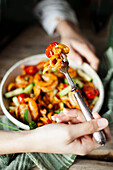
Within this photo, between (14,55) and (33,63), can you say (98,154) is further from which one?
(14,55)

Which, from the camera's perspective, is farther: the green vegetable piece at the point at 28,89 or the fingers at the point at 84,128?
the green vegetable piece at the point at 28,89

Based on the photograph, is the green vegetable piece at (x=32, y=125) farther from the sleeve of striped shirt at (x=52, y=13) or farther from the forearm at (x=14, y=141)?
the sleeve of striped shirt at (x=52, y=13)

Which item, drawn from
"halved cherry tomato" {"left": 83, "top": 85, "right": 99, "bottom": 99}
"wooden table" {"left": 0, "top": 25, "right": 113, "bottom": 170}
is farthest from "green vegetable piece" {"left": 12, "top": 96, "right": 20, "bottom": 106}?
"halved cherry tomato" {"left": 83, "top": 85, "right": 99, "bottom": 99}

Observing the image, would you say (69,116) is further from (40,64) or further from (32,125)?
(40,64)

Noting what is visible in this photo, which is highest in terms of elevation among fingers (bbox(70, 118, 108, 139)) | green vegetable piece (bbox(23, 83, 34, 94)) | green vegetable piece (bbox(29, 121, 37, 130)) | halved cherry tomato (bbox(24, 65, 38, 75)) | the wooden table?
the wooden table

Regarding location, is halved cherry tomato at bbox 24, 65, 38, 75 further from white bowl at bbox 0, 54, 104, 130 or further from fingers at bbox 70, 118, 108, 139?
fingers at bbox 70, 118, 108, 139

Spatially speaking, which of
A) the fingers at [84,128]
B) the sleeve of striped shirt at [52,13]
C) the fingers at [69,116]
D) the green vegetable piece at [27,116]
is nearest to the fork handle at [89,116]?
the fingers at [84,128]

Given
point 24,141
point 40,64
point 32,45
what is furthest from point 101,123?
point 32,45
